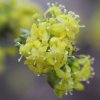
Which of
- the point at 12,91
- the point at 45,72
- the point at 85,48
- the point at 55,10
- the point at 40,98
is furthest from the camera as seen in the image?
the point at 85,48

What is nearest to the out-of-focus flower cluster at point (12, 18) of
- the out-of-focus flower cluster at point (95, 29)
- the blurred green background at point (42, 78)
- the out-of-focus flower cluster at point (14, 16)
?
the out-of-focus flower cluster at point (14, 16)

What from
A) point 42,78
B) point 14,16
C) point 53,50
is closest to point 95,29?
point 42,78

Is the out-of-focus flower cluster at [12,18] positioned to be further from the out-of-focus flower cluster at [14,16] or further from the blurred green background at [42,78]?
the blurred green background at [42,78]

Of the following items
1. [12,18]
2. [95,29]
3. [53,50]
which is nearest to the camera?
[53,50]

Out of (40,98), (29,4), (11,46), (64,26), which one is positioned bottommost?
(64,26)

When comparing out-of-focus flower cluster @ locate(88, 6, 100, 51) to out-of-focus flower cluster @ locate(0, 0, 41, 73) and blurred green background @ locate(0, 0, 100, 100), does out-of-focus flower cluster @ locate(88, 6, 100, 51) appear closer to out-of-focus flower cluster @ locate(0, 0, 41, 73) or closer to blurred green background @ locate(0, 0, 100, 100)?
blurred green background @ locate(0, 0, 100, 100)

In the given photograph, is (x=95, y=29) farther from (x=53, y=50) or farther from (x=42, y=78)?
(x=53, y=50)

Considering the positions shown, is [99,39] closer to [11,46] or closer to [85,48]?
[85,48]

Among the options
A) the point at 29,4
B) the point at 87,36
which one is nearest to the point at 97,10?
the point at 87,36
